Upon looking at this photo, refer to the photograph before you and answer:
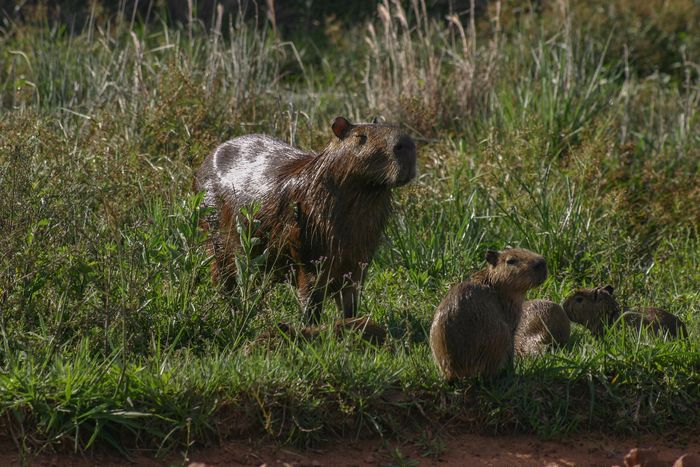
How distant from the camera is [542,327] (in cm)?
591

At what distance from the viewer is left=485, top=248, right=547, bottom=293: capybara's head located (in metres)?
5.32

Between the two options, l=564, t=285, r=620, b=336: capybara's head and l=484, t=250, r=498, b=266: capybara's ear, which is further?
l=564, t=285, r=620, b=336: capybara's head

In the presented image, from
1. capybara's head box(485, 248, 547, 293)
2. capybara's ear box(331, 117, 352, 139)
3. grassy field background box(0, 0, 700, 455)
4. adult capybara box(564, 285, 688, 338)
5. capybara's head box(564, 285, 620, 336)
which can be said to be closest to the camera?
grassy field background box(0, 0, 700, 455)

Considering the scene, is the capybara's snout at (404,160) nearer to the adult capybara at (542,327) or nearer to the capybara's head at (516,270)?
the capybara's head at (516,270)

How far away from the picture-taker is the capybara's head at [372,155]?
18.8 feet

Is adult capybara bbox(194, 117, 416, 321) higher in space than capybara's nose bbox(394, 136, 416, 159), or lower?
lower

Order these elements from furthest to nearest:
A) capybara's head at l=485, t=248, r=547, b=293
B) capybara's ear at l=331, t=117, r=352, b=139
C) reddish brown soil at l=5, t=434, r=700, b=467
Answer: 1. capybara's ear at l=331, t=117, r=352, b=139
2. capybara's head at l=485, t=248, r=547, b=293
3. reddish brown soil at l=5, t=434, r=700, b=467

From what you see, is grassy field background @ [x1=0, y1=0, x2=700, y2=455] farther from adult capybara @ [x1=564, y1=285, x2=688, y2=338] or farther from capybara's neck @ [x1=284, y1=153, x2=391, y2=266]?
capybara's neck @ [x1=284, y1=153, x2=391, y2=266]

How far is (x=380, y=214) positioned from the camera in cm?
600

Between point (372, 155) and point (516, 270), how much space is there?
1.01 m

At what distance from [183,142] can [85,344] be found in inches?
123

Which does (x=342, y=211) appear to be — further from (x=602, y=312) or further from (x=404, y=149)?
(x=602, y=312)

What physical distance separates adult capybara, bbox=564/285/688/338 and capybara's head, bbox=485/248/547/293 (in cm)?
106

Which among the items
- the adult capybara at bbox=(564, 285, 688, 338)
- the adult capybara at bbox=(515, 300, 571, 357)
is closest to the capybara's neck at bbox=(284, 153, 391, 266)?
the adult capybara at bbox=(515, 300, 571, 357)
